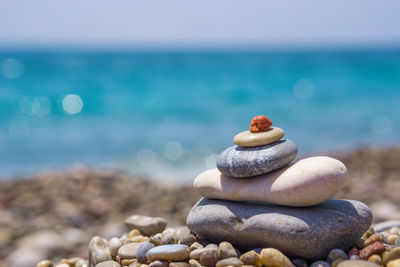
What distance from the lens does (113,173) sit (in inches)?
356

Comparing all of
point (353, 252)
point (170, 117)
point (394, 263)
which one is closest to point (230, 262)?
point (353, 252)

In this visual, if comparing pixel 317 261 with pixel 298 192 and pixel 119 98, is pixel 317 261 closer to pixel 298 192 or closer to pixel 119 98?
pixel 298 192

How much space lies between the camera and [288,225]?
2.77 metres

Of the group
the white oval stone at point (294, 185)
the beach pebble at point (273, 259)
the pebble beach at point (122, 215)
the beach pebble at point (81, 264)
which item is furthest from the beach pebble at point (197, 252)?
the beach pebble at point (81, 264)

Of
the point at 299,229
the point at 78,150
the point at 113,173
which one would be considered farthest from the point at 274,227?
the point at 78,150

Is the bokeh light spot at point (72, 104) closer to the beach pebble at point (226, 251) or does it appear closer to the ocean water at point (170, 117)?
the ocean water at point (170, 117)

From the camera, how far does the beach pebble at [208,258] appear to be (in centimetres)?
278

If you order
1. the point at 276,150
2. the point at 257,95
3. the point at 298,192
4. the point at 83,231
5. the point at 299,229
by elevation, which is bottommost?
the point at 83,231

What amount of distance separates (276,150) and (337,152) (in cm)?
796

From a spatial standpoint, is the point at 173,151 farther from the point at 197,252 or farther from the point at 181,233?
the point at 197,252

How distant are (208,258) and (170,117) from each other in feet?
44.2

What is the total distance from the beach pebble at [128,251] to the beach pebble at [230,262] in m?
0.70

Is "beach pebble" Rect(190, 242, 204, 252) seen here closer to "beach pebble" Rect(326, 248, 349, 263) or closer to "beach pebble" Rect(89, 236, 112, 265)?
"beach pebble" Rect(89, 236, 112, 265)

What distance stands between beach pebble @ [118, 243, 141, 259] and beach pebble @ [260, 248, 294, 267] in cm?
95
